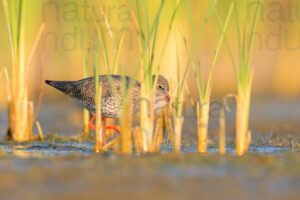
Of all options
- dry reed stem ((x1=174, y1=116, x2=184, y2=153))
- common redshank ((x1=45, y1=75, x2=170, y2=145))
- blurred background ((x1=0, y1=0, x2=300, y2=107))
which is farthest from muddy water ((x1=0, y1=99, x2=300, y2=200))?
blurred background ((x1=0, y1=0, x2=300, y2=107))

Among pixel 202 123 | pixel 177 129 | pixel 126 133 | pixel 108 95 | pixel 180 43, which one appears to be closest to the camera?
pixel 126 133

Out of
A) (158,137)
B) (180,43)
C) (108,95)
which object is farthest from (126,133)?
(180,43)

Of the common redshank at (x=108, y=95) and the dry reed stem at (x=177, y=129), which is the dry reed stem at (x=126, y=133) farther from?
the common redshank at (x=108, y=95)

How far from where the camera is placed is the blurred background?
40.0ft

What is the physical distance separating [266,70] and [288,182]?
1083 cm

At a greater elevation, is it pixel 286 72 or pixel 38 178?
pixel 286 72

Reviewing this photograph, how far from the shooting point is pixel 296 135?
7934 mm

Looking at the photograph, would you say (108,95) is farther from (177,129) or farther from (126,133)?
(126,133)

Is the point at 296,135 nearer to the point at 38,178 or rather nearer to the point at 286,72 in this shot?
the point at 38,178

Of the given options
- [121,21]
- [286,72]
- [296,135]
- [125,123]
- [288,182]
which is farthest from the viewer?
[286,72]

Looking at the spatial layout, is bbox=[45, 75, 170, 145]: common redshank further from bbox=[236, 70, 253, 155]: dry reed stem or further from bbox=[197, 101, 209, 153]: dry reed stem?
bbox=[236, 70, 253, 155]: dry reed stem

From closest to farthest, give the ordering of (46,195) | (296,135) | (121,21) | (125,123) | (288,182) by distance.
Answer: (46,195), (288,182), (125,123), (296,135), (121,21)

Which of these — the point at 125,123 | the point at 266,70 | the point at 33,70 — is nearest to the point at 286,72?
the point at 266,70

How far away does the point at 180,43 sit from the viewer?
43.7 feet
